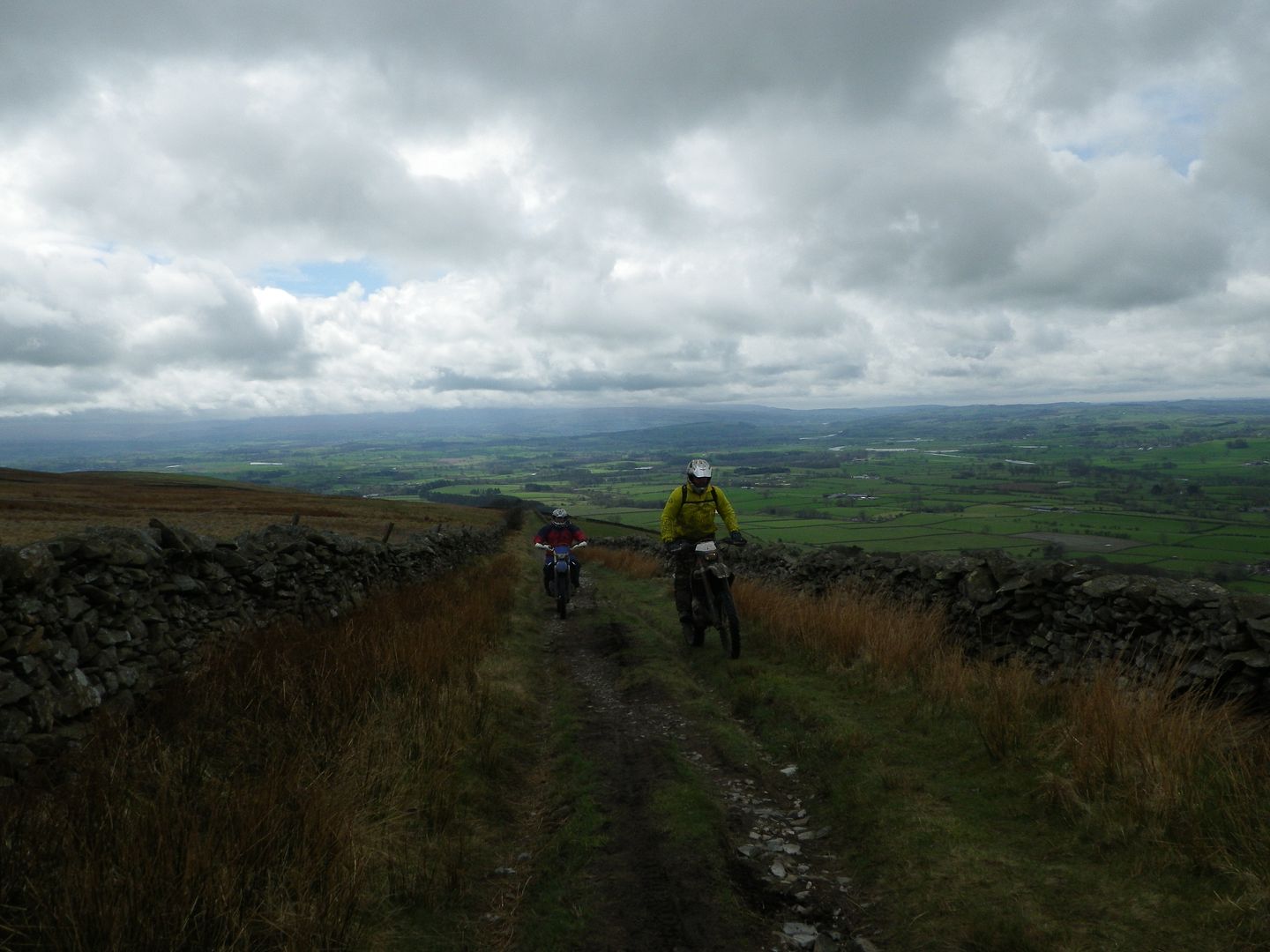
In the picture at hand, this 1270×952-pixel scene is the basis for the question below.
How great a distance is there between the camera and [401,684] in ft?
20.8

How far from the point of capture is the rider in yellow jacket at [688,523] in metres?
9.35

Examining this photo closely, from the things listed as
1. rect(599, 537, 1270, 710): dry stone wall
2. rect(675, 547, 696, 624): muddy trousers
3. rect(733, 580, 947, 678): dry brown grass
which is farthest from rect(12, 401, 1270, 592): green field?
rect(675, 547, 696, 624): muddy trousers

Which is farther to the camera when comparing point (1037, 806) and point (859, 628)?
point (859, 628)

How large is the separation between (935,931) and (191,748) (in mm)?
4514

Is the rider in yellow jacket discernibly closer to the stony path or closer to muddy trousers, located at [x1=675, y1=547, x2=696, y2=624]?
muddy trousers, located at [x1=675, y1=547, x2=696, y2=624]

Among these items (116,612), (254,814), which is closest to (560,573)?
(116,612)

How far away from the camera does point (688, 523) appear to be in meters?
9.55

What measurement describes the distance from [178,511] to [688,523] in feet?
111

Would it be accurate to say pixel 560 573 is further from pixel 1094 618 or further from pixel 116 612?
pixel 1094 618

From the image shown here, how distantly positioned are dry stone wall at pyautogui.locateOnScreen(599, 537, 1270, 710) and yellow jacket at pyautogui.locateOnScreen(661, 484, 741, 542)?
293 cm

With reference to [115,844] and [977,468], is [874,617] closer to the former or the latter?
[115,844]

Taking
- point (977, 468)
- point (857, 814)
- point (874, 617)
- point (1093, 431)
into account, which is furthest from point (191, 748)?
point (1093, 431)

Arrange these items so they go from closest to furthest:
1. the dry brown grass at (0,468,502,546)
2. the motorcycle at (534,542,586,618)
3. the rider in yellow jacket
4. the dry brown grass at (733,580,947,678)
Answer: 1. the dry brown grass at (733,580,947,678)
2. the rider in yellow jacket
3. the motorcycle at (534,542,586,618)
4. the dry brown grass at (0,468,502,546)

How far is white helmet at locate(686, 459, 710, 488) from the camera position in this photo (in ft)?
29.6
